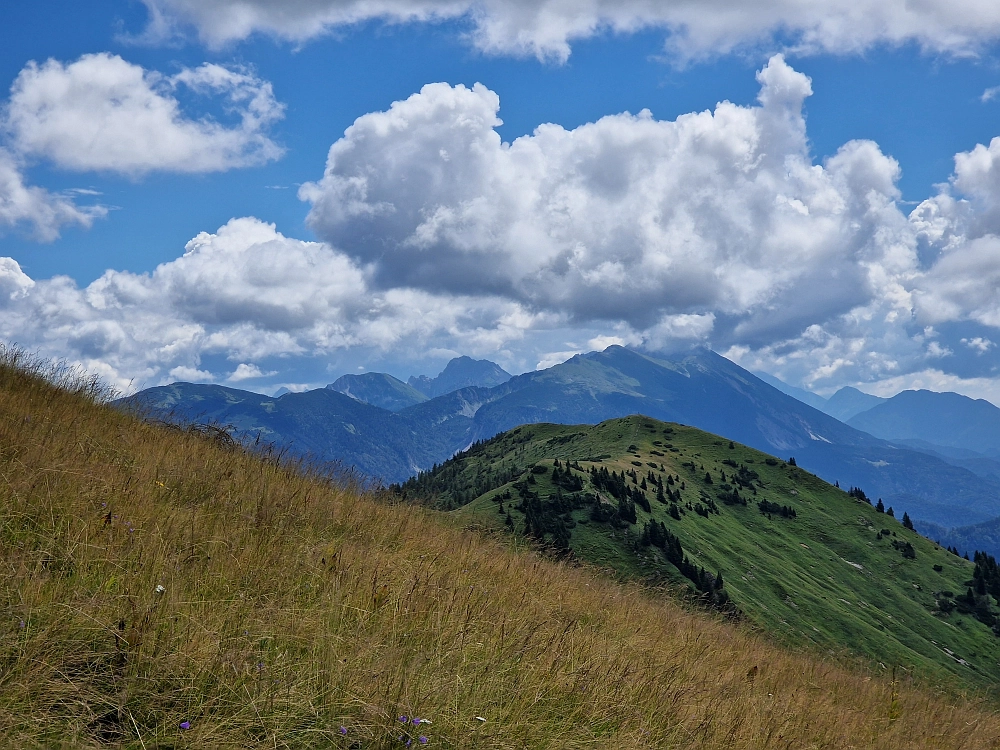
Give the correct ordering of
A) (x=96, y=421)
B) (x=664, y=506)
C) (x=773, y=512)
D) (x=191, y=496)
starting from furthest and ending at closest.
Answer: (x=773, y=512), (x=664, y=506), (x=96, y=421), (x=191, y=496)

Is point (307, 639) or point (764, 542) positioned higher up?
point (307, 639)

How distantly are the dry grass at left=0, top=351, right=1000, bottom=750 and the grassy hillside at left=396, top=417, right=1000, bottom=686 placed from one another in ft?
17.3

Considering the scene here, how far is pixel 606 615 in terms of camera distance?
9031 millimetres

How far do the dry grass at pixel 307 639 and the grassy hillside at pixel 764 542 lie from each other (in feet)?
17.3

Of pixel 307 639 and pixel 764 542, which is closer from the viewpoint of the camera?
pixel 307 639

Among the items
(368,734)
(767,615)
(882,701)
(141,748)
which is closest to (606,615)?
(882,701)

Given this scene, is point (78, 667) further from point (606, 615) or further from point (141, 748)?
point (606, 615)

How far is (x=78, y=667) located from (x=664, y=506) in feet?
328

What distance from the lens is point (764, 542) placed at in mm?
108125

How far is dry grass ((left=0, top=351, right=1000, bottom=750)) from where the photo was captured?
4.18 metres

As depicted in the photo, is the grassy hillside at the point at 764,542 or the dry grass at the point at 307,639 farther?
the grassy hillside at the point at 764,542

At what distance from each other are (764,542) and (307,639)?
117 metres

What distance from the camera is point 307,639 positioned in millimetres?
5102

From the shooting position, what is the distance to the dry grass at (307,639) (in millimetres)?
4180
